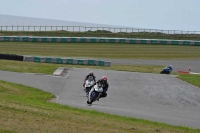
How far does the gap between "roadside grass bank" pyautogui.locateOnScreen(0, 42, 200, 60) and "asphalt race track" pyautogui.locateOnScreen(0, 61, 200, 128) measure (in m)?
23.7

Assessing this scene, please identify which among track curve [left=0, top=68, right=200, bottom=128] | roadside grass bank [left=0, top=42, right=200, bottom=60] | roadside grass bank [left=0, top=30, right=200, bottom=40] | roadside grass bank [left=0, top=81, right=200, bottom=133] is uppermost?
roadside grass bank [left=0, top=30, right=200, bottom=40]

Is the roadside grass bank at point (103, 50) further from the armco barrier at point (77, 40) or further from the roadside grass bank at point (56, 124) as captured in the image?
the roadside grass bank at point (56, 124)

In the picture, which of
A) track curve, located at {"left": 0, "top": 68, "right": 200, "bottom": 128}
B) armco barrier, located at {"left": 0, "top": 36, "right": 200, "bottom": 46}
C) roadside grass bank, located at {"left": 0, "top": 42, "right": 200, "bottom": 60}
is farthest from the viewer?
armco barrier, located at {"left": 0, "top": 36, "right": 200, "bottom": 46}

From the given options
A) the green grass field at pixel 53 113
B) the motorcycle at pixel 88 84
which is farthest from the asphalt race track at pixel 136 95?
the green grass field at pixel 53 113

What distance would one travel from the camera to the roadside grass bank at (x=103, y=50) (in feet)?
197

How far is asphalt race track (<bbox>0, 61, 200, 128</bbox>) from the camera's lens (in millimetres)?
18438

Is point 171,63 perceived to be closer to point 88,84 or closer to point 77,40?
point 77,40

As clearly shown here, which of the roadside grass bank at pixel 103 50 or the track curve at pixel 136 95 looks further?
the roadside grass bank at pixel 103 50

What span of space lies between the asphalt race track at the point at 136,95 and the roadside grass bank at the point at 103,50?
77.7 ft

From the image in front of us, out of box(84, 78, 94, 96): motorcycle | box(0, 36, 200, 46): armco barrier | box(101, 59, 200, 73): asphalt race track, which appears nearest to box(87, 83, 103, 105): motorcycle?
box(84, 78, 94, 96): motorcycle

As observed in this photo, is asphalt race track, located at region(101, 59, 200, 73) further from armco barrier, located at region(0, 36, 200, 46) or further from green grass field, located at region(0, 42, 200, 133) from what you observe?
armco barrier, located at region(0, 36, 200, 46)

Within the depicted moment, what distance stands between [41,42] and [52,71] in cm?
3748

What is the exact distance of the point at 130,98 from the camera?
24.4 m

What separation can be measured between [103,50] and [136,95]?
1615 inches
